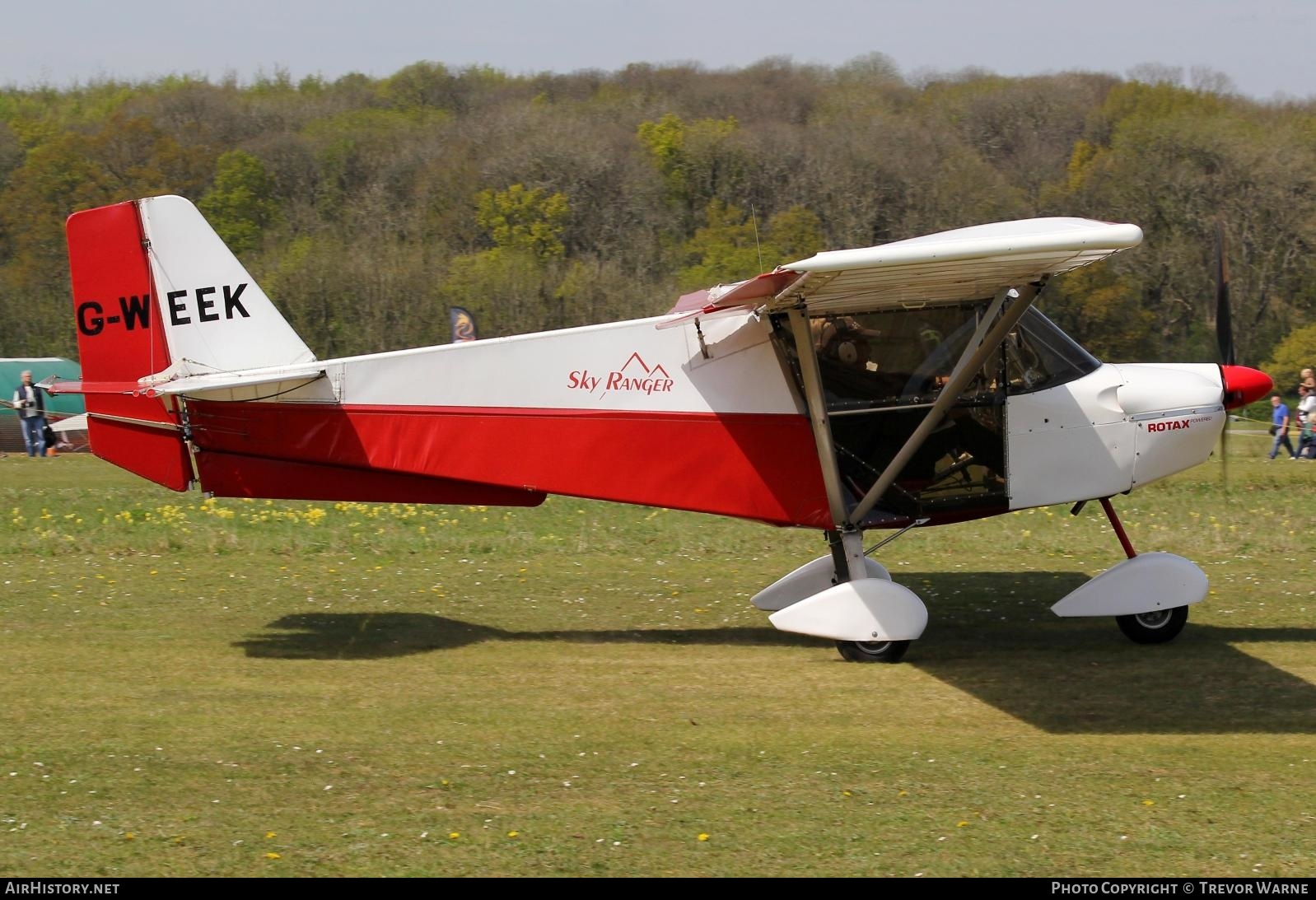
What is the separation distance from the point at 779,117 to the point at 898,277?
52686 mm

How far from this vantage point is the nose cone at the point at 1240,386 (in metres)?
8.66

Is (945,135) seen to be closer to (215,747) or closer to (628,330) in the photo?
(628,330)

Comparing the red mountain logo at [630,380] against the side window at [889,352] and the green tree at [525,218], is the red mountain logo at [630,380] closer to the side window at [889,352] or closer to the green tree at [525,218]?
the side window at [889,352]

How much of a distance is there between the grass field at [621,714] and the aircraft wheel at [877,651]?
13 cm

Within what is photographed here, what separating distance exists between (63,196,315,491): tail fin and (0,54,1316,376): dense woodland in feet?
82.8

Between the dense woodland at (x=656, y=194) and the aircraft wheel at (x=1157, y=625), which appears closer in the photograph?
the aircraft wheel at (x=1157, y=625)

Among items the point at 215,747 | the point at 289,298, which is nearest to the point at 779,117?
the point at 289,298

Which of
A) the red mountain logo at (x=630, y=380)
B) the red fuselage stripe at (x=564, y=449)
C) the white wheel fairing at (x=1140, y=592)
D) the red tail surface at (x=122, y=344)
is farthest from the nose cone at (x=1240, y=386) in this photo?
the red tail surface at (x=122, y=344)

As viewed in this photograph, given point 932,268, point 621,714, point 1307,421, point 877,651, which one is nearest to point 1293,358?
point 1307,421

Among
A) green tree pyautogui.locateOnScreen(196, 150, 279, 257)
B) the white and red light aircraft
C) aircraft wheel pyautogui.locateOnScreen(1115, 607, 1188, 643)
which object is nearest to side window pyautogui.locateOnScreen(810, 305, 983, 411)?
the white and red light aircraft

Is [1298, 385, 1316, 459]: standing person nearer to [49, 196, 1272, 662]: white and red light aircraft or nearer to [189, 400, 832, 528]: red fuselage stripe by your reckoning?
[49, 196, 1272, 662]: white and red light aircraft

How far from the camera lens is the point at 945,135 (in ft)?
Result: 165

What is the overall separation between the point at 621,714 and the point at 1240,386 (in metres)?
4.75

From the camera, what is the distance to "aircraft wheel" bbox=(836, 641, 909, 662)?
27.3 feet
